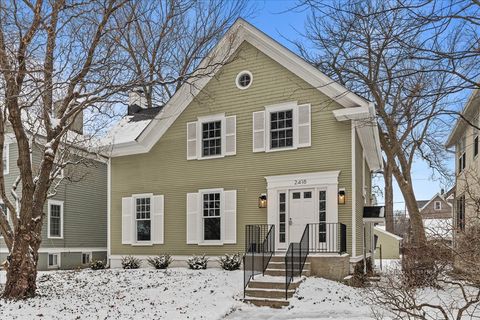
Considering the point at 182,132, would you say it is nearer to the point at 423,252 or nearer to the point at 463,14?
the point at 423,252

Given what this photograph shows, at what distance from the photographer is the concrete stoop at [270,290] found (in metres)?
9.46

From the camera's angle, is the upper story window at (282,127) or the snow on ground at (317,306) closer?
the snow on ground at (317,306)

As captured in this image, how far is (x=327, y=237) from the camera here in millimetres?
11984

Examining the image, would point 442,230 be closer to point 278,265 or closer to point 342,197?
point 342,197

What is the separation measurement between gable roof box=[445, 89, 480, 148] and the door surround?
4.13 meters

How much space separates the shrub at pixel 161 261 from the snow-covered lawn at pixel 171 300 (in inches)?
61.3

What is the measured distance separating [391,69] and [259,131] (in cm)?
725

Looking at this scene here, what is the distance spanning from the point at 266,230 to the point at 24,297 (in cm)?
646

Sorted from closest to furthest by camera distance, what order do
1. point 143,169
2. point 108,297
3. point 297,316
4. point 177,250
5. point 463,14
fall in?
point 463,14
point 297,316
point 108,297
point 177,250
point 143,169

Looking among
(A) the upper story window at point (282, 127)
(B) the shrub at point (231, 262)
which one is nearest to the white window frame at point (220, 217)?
(B) the shrub at point (231, 262)

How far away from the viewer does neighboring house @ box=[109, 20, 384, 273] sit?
477 inches

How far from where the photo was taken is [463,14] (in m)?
4.88

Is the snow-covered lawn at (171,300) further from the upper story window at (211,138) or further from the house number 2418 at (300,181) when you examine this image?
the upper story window at (211,138)

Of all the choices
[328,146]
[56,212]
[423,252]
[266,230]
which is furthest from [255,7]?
[56,212]
